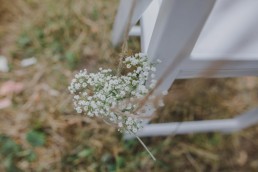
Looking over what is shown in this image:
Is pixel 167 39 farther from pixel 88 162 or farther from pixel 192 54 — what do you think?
pixel 88 162

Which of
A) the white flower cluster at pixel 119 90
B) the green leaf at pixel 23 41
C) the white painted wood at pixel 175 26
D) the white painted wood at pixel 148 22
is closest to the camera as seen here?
the white painted wood at pixel 175 26

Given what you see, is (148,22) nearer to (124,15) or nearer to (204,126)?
(124,15)

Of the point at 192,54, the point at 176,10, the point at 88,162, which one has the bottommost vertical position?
the point at 88,162

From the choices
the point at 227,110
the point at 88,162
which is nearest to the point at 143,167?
the point at 88,162

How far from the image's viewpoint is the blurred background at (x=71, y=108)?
1.31 meters

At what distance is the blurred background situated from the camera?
4.31 ft

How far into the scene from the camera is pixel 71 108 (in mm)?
1350

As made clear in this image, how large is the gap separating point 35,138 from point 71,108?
0.18 metres

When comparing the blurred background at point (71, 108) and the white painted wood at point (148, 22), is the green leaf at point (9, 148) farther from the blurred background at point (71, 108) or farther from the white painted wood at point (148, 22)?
the white painted wood at point (148, 22)

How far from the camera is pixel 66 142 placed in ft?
4.36

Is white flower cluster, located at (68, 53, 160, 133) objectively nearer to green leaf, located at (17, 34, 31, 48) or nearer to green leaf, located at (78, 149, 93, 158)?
green leaf, located at (78, 149, 93, 158)

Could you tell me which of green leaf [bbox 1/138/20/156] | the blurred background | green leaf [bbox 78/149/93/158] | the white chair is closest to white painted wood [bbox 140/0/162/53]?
the white chair

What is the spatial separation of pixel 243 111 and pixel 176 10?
1032mm


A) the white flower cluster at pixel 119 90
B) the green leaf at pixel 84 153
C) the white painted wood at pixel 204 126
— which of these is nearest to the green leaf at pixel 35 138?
the green leaf at pixel 84 153
